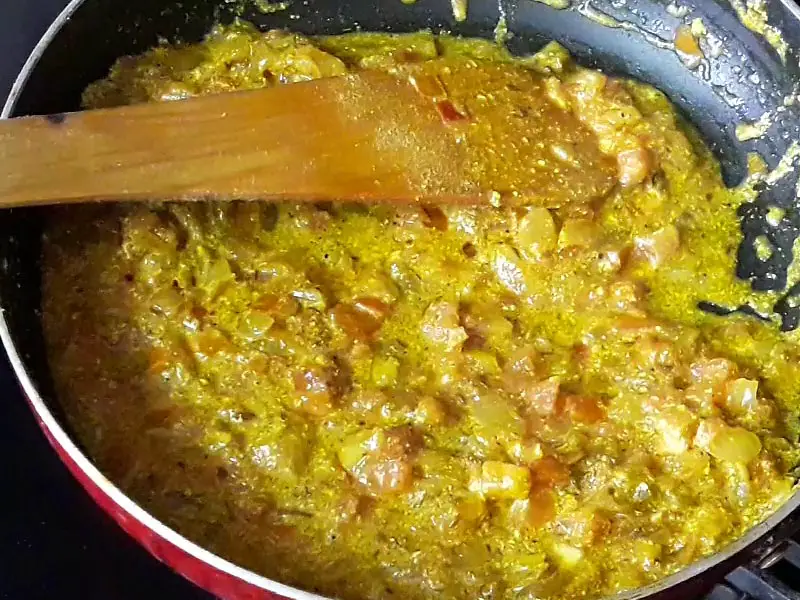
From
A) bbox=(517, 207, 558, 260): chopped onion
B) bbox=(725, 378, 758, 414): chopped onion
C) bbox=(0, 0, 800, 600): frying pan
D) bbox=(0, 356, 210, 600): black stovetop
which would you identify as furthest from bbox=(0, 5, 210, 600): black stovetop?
bbox=(725, 378, 758, 414): chopped onion

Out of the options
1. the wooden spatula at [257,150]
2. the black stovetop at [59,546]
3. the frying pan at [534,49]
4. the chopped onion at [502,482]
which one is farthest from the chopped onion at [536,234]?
the black stovetop at [59,546]

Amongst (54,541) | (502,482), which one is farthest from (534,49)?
(54,541)

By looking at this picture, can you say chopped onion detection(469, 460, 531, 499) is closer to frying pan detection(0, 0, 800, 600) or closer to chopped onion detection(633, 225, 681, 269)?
frying pan detection(0, 0, 800, 600)

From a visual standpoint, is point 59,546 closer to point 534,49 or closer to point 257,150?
point 257,150

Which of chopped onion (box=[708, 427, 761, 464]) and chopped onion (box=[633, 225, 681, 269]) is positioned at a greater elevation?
chopped onion (box=[633, 225, 681, 269])

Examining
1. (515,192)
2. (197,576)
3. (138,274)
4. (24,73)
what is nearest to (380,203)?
(515,192)

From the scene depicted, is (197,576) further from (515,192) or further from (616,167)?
(616,167)
